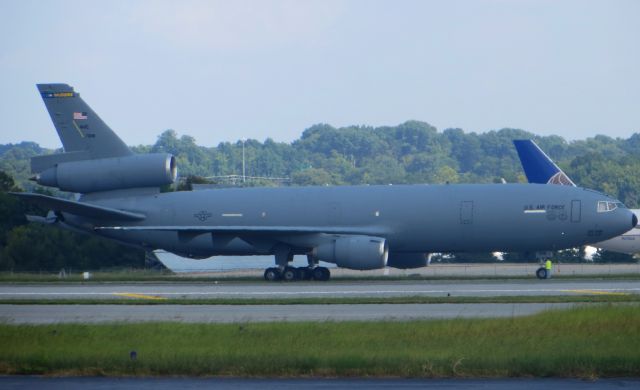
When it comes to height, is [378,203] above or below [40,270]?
above

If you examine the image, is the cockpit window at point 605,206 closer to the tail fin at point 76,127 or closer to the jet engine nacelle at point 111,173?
the jet engine nacelle at point 111,173

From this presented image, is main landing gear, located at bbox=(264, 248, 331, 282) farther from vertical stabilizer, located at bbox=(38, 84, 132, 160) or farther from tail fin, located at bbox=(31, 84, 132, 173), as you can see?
vertical stabilizer, located at bbox=(38, 84, 132, 160)

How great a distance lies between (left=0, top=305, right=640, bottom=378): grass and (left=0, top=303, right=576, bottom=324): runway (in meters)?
1.90

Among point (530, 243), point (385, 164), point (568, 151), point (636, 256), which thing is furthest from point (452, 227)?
point (568, 151)

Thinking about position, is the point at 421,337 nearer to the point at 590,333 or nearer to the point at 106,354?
the point at 590,333

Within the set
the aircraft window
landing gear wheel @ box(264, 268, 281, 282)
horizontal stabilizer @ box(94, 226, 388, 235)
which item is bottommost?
landing gear wheel @ box(264, 268, 281, 282)

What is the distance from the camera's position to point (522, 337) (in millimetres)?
19547

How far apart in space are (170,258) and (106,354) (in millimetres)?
39266

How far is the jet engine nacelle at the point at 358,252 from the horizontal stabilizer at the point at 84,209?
28.7 ft

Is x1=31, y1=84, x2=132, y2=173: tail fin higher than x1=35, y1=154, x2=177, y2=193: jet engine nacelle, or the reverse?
x1=31, y1=84, x2=132, y2=173: tail fin

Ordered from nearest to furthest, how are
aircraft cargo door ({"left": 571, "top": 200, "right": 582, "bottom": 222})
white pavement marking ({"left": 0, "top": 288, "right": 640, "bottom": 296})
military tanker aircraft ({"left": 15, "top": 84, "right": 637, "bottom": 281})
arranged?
1. white pavement marking ({"left": 0, "top": 288, "right": 640, "bottom": 296})
2. aircraft cargo door ({"left": 571, "top": 200, "right": 582, "bottom": 222})
3. military tanker aircraft ({"left": 15, "top": 84, "right": 637, "bottom": 281})

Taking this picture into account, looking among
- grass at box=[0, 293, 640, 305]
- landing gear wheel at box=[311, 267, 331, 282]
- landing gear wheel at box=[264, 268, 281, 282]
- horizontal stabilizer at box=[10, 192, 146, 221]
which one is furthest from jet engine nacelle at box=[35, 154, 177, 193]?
grass at box=[0, 293, 640, 305]

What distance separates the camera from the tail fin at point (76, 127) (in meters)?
41.9

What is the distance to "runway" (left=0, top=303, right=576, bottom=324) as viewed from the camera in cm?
2391
